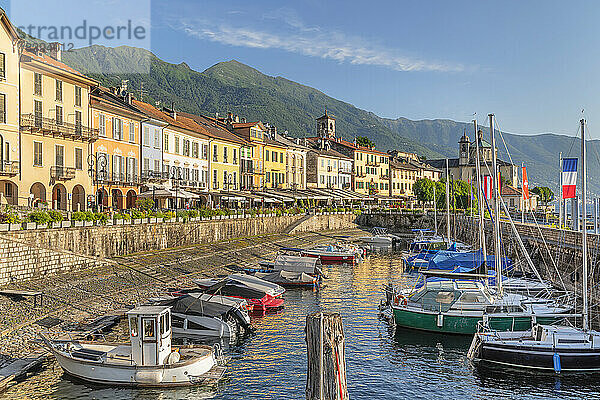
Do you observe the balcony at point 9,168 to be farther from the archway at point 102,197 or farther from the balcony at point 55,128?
the archway at point 102,197

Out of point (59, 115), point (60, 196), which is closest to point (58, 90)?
point (59, 115)

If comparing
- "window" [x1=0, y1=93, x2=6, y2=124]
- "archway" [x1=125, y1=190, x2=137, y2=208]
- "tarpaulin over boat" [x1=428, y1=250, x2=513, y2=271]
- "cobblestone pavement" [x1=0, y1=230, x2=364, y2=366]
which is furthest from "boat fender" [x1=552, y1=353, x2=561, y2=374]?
"archway" [x1=125, y1=190, x2=137, y2=208]

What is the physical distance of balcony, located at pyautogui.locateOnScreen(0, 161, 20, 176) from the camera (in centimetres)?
4256

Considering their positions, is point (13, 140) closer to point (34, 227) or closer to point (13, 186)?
point (13, 186)

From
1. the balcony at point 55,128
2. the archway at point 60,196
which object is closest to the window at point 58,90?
the balcony at point 55,128

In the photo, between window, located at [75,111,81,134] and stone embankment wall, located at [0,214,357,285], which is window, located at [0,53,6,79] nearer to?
window, located at [75,111,81,134]

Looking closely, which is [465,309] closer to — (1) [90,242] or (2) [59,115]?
(1) [90,242]

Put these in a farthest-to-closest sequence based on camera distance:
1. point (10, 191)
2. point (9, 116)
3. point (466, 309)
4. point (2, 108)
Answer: point (10, 191), point (9, 116), point (2, 108), point (466, 309)

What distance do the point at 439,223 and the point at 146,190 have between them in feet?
165

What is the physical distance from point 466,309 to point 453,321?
0.91 metres

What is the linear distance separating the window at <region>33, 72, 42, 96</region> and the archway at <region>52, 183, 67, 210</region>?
313 inches

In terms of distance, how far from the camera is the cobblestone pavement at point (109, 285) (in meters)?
24.0

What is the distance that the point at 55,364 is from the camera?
69.9 ft

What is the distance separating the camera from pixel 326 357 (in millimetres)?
9258
